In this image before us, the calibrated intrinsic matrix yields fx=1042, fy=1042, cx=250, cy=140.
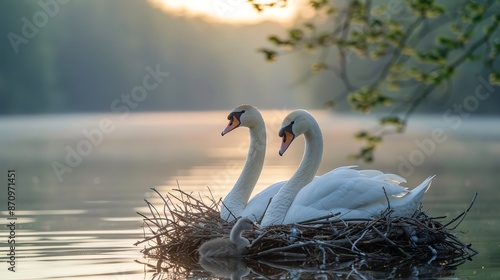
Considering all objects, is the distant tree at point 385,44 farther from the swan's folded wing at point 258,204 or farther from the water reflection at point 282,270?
the swan's folded wing at point 258,204

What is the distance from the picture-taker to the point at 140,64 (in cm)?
14250

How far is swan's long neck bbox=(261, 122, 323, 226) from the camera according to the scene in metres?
11.3

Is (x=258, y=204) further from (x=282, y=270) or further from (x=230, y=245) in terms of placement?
(x=282, y=270)

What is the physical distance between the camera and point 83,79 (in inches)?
5167

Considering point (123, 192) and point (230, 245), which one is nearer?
point (230, 245)

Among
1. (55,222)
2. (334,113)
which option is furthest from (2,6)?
(55,222)

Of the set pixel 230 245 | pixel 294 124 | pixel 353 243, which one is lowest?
pixel 353 243

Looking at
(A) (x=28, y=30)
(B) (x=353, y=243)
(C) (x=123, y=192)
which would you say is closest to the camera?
(B) (x=353, y=243)

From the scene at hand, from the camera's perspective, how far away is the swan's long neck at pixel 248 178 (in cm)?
1203

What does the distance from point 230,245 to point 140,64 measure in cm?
13335

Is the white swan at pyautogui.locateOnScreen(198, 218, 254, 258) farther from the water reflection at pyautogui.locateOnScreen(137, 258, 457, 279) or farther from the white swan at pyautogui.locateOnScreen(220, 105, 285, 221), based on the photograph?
the white swan at pyautogui.locateOnScreen(220, 105, 285, 221)

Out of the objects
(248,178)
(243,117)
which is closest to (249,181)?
(248,178)

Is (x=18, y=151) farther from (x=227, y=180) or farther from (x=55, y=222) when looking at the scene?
(x=55, y=222)

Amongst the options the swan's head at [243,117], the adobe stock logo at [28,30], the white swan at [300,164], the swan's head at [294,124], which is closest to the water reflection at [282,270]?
the white swan at [300,164]
